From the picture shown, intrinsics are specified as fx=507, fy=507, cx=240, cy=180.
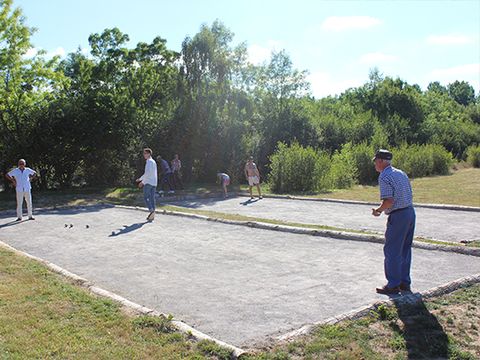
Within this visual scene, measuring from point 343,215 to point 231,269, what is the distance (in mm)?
6859

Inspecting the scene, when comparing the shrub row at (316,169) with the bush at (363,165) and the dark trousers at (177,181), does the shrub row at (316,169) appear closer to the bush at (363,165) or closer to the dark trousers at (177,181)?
the bush at (363,165)

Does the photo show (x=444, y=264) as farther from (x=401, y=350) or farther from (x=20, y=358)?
(x=20, y=358)

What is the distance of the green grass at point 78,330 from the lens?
4449mm

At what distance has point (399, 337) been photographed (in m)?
4.77

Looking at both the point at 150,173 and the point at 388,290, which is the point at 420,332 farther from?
the point at 150,173

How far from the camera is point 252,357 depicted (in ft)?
14.1

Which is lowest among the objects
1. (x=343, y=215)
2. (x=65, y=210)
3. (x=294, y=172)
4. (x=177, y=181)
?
(x=343, y=215)

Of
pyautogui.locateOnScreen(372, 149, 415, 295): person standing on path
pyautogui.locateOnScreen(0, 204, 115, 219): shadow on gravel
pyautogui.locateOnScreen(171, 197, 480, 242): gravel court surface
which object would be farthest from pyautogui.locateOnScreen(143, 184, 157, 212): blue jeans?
pyautogui.locateOnScreen(372, 149, 415, 295): person standing on path

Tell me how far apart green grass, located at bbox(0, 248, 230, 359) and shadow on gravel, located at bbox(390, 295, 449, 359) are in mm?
1713

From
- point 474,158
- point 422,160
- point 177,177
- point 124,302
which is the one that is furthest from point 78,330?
point 474,158

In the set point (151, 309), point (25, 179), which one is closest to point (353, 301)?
point (151, 309)

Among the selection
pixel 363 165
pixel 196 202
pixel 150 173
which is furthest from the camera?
pixel 363 165

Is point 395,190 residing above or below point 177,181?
above

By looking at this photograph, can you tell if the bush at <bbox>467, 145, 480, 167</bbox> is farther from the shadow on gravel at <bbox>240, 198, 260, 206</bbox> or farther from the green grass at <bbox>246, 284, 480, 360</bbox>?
the green grass at <bbox>246, 284, 480, 360</bbox>
